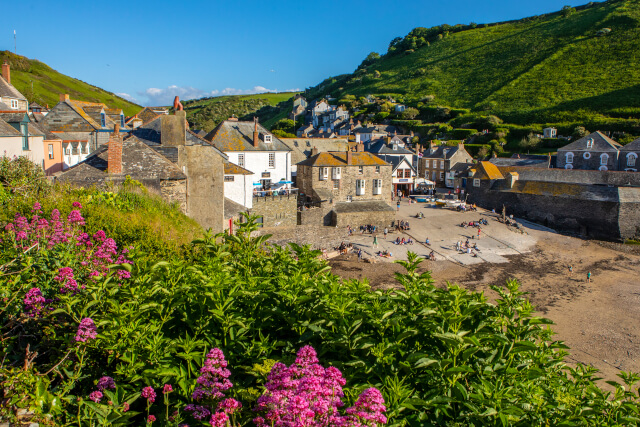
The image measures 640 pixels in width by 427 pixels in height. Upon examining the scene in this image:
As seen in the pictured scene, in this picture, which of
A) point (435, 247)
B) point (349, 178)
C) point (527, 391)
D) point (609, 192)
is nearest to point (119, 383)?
point (527, 391)

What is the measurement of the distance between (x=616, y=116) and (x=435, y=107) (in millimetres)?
34486

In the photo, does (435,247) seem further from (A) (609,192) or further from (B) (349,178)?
(A) (609,192)

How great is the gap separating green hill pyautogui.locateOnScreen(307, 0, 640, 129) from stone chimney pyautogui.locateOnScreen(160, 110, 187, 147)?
67.3 m

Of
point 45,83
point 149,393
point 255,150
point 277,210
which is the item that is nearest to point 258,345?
point 149,393

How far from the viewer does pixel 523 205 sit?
44750 mm

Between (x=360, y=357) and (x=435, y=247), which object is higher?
(x=360, y=357)

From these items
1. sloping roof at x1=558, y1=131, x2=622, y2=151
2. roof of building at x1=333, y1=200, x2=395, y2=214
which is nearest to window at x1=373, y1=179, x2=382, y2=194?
roof of building at x1=333, y1=200, x2=395, y2=214

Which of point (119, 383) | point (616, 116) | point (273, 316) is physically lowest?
point (119, 383)

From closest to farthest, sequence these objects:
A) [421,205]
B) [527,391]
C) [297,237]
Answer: [527,391] < [297,237] < [421,205]

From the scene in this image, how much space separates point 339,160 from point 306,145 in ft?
55.8

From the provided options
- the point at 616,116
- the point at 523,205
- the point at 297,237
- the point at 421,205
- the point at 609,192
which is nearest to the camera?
the point at 297,237

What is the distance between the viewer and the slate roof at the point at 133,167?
14.9 meters

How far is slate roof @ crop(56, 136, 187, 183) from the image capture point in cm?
1491

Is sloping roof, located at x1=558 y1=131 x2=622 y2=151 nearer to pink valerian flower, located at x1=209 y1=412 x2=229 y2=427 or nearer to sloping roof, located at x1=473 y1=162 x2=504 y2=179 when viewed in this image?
sloping roof, located at x1=473 y1=162 x2=504 y2=179
